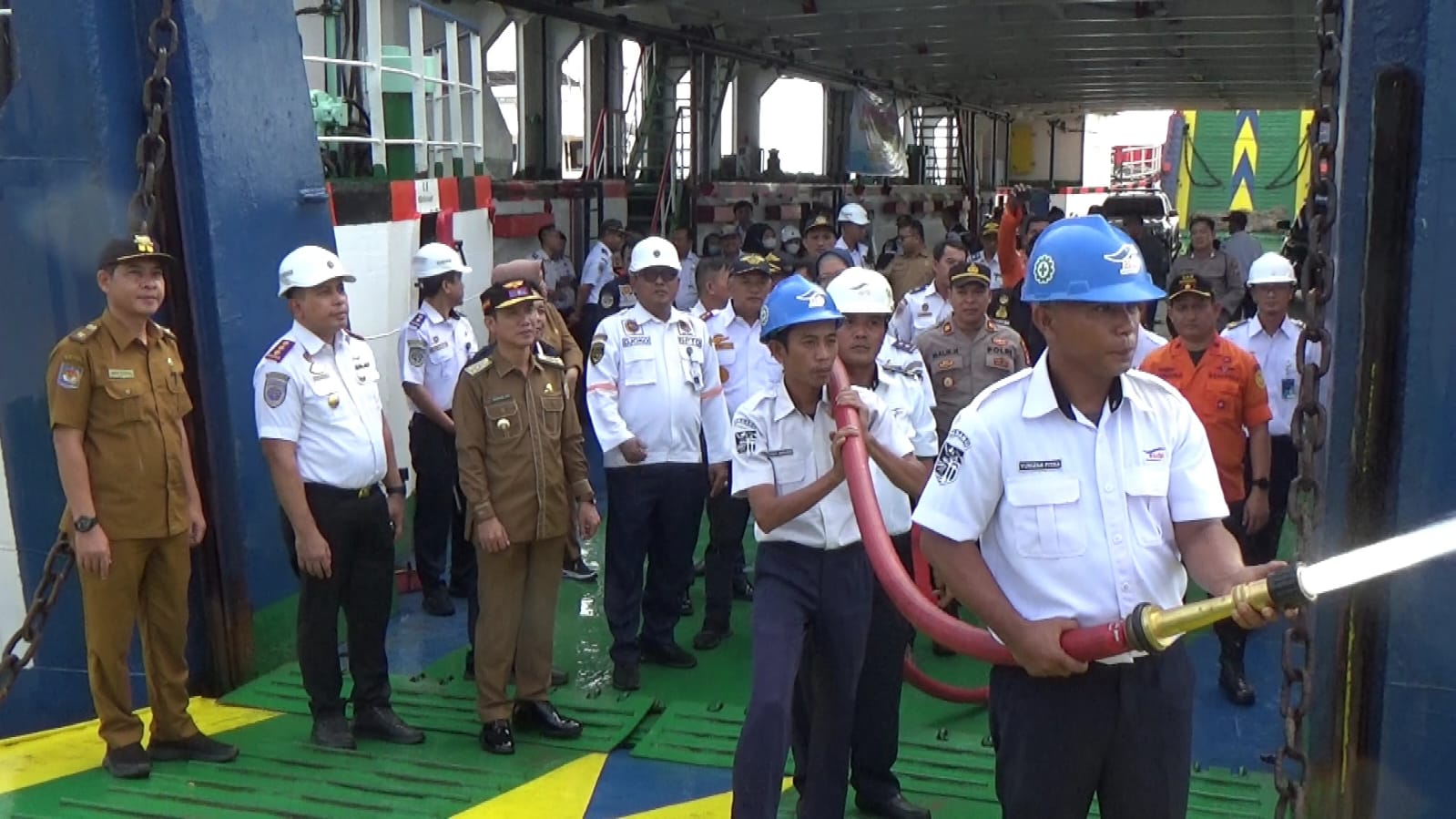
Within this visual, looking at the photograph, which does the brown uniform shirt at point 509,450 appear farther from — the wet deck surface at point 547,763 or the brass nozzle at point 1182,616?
the brass nozzle at point 1182,616

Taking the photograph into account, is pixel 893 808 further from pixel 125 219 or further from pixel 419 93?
pixel 419 93

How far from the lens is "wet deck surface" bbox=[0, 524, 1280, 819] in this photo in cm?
427

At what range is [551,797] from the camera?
4363 millimetres

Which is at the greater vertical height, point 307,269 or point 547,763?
point 307,269

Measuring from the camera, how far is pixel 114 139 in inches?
193

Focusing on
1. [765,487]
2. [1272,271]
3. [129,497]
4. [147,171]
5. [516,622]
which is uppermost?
[147,171]

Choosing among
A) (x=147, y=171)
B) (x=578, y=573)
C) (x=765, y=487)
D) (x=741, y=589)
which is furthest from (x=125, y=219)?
(x=741, y=589)

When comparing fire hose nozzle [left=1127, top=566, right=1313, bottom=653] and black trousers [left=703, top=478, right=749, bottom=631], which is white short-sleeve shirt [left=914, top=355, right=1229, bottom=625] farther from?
black trousers [left=703, top=478, right=749, bottom=631]

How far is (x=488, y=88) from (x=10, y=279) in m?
8.79

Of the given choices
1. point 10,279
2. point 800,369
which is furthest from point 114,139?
point 800,369

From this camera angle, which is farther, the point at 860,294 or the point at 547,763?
the point at 547,763

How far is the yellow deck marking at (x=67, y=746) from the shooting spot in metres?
4.49

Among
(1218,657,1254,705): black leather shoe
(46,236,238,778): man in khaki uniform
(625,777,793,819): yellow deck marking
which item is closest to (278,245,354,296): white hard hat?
(46,236,238,778): man in khaki uniform

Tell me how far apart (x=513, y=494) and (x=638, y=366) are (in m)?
1.08
